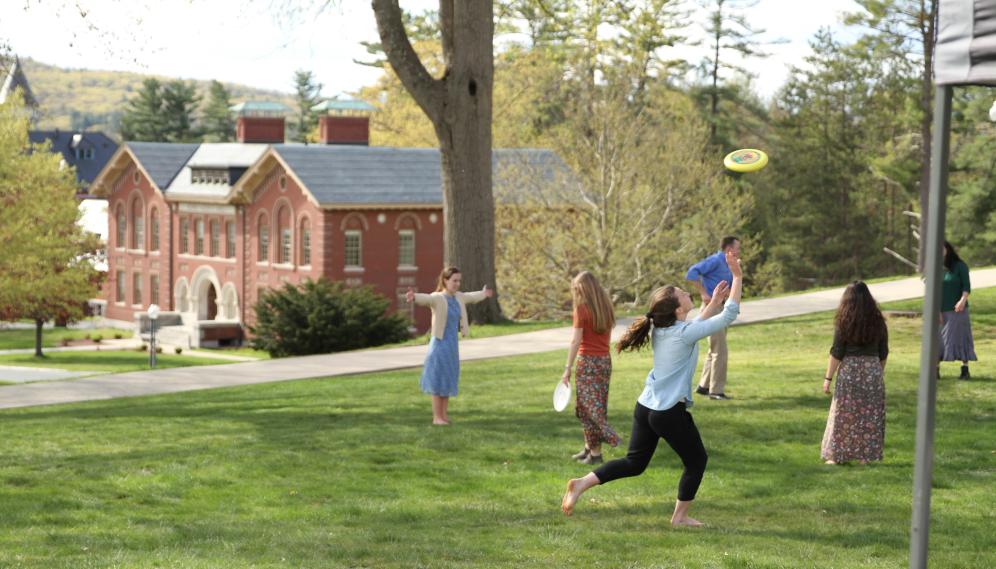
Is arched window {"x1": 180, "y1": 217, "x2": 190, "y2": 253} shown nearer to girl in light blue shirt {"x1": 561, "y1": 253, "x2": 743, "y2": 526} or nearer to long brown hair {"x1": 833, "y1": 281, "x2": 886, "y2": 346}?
long brown hair {"x1": 833, "y1": 281, "x2": 886, "y2": 346}

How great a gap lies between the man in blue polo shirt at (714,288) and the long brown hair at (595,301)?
151cm

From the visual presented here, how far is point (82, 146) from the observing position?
9662 centimetres

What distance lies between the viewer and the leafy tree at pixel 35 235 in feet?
119

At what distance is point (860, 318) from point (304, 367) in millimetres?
12159

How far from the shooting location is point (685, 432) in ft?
21.2

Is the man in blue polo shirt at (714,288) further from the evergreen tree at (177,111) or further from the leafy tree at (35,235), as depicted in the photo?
the evergreen tree at (177,111)

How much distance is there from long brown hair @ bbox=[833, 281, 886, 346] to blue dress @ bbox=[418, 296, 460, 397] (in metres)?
4.10

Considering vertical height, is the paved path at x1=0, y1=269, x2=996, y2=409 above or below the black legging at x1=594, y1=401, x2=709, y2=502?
below

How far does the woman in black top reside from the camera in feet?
27.4

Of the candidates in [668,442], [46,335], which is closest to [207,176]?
[46,335]

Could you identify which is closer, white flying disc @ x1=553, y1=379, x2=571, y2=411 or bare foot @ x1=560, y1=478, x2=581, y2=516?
bare foot @ x1=560, y1=478, x2=581, y2=516

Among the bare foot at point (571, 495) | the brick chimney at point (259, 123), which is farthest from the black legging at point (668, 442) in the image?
the brick chimney at point (259, 123)

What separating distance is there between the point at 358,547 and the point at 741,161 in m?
3.98

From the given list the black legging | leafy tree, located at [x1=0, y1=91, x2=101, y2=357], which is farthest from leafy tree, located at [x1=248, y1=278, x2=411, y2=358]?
the black legging
